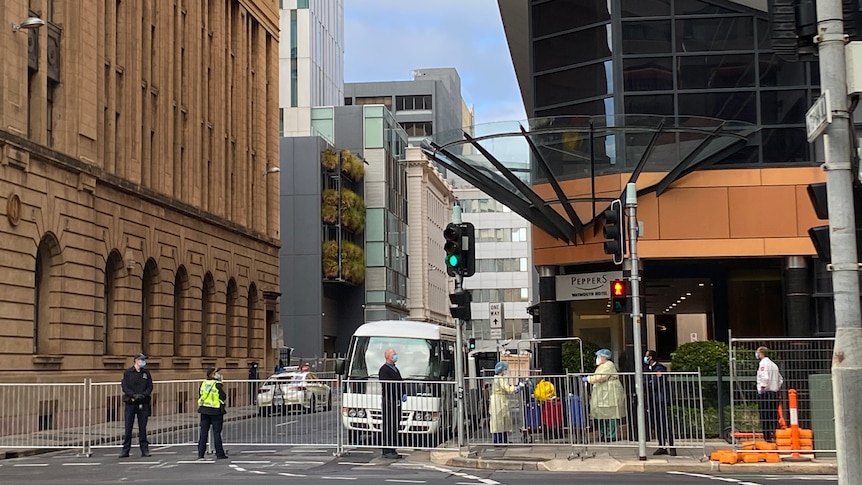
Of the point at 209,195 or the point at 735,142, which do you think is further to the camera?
the point at 209,195

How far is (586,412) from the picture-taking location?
1939 cm

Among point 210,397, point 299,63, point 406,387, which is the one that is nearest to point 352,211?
point 299,63

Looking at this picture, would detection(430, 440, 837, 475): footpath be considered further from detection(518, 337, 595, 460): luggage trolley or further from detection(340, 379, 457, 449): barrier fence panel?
detection(340, 379, 457, 449): barrier fence panel

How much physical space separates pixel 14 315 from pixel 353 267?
148 feet

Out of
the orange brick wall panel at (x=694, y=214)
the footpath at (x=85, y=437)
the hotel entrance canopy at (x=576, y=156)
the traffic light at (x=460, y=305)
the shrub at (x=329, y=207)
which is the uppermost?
the shrub at (x=329, y=207)

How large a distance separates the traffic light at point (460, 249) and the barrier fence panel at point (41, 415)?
30.0 feet

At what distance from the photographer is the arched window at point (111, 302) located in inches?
1401

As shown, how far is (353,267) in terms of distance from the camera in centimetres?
7344

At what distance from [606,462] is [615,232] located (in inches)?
149

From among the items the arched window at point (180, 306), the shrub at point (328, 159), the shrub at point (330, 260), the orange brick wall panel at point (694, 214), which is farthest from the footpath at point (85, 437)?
the shrub at point (328, 159)

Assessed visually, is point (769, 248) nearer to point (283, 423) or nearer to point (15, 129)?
point (283, 423)

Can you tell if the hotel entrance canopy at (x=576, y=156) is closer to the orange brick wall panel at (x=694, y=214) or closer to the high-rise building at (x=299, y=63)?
the orange brick wall panel at (x=694, y=214)

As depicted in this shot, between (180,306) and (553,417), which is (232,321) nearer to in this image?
(180,306)

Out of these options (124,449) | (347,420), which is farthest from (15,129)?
(347,420)
